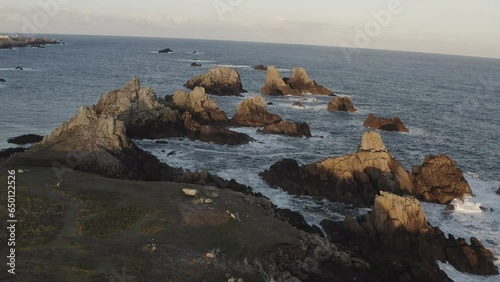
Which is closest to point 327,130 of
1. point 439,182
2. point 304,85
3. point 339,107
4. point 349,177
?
point 339,107

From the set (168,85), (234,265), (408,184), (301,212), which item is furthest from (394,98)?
(234,265)

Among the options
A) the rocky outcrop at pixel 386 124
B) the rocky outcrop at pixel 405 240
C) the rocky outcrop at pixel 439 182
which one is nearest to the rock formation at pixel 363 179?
the rocky outcrop at pixel 439 182

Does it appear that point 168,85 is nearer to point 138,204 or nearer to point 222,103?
point 222,103

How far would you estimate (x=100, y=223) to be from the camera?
97.1 ft

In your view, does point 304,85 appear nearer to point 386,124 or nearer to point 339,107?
point 339,107

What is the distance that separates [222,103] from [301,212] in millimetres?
60788

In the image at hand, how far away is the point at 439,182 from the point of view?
1981 inches

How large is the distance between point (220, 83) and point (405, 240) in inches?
3402

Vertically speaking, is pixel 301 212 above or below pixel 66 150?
below

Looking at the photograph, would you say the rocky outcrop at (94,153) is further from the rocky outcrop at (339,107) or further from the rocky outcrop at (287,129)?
the rocky outcrop at (339,107)

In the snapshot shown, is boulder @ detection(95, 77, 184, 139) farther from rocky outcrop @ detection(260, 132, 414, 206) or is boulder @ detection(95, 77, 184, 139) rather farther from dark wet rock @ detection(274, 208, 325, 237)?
dark wet rock @ detection(274, 208, 325, 237)

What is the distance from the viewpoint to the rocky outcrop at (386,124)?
81.7 meters

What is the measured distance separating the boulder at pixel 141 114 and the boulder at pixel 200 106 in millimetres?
6363

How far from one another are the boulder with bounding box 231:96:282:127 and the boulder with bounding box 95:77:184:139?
12391 mm
